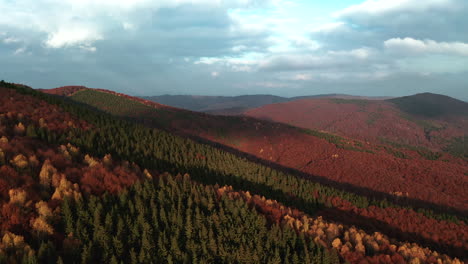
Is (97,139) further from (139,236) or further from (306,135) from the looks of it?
(306,135)

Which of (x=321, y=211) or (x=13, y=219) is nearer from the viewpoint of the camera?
(x=13, y=219)

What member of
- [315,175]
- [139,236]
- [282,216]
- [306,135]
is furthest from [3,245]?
[306,135]

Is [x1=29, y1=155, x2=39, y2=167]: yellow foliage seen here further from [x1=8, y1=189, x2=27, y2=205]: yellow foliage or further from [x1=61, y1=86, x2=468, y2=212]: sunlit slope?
[x1=61, y1=86, x2=468, y2=212]: sunlit slope

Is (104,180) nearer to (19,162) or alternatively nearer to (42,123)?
(19,162)

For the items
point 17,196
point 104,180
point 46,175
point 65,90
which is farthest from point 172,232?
point 65,90

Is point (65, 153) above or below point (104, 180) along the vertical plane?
above

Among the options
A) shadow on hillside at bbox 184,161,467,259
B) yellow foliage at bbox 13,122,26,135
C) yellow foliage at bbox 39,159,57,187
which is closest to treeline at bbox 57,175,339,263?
yellow foliage at bbox 39,159,57,187
